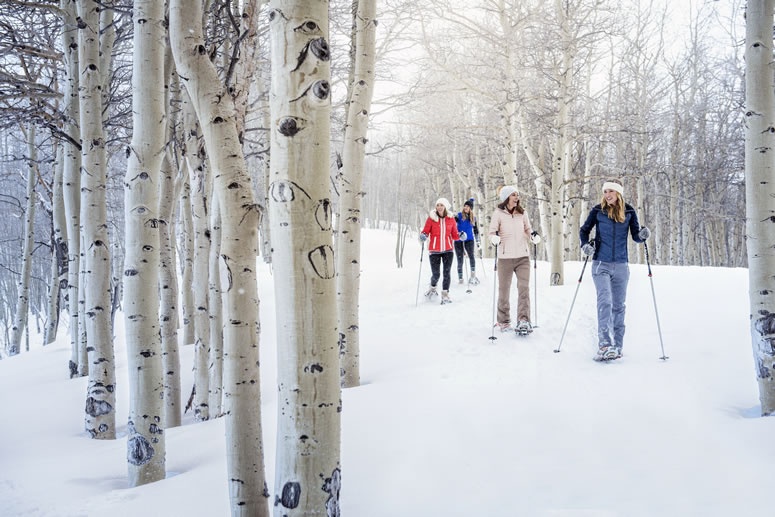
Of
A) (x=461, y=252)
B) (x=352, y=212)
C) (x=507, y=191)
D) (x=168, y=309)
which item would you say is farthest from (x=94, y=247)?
(x=461, y=252)

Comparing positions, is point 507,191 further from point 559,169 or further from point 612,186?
point 559,169

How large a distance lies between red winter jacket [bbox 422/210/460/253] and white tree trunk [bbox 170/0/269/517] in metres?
7.10

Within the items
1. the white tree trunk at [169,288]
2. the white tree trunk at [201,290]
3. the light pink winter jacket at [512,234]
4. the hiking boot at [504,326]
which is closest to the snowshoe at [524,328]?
the hiking boot at [504,326]

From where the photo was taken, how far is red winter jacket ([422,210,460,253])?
9461 millimetres

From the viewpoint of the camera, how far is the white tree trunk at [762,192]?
3805 mm

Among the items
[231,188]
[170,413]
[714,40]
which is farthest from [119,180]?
[714,40]

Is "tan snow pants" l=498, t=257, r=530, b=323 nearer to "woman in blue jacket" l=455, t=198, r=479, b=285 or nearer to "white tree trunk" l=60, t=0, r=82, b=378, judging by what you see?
"woman in blue jacket" l=455, t=198, r=479, b=285

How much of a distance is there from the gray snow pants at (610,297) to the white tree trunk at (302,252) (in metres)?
4.84

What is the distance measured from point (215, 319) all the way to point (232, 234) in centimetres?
318

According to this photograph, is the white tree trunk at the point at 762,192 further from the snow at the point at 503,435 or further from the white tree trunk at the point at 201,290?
the white tree trunk at the point at 201,290

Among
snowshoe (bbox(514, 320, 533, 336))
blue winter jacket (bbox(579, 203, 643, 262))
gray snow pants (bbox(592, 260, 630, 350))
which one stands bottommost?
snowshoe (bbox(514, 320, 533, 336))

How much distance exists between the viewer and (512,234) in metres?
7.13

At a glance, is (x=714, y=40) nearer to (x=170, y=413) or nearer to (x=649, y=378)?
(x=649, y=378)

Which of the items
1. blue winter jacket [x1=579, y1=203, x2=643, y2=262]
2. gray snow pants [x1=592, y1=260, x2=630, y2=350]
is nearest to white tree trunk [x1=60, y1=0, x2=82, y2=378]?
blue winter jacket [x1=579, y1=203, x2=643, y2=262]
